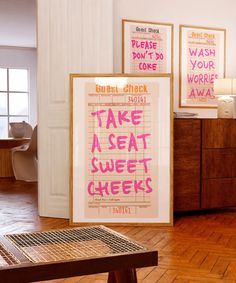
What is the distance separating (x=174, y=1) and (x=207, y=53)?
0.68 metres

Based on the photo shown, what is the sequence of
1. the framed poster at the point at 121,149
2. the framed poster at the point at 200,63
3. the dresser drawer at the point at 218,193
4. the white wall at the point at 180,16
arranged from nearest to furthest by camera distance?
the framed poster at the point at 121,149 → the dresser drawer at the point at 218,193 → the white wall at the point at 180,16 → the framed poster at the point at 200,63

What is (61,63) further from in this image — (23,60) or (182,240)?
(23,60)

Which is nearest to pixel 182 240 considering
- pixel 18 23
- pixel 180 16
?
pixel 180 16

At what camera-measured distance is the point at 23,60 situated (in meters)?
11.6

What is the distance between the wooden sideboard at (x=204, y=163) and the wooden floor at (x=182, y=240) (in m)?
0.18

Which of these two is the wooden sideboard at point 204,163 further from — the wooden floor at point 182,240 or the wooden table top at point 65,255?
the wooden table top at point 65,255

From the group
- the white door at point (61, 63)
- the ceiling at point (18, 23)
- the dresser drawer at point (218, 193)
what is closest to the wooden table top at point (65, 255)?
the white door at point (61, 63)

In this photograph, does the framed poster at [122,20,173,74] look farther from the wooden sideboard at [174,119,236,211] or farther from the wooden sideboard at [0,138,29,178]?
the wooden sideboard at [0,138,29,178]

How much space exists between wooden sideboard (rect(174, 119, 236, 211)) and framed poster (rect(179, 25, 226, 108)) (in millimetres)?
675

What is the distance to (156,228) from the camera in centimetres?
408

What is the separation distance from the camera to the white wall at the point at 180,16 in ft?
15.8

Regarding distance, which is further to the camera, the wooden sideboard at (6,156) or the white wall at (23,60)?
the white wall at (23,60)

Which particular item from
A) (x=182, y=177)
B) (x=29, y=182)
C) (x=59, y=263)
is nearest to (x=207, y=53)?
(x=182, y=177)

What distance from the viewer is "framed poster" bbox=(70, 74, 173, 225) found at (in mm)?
4160
